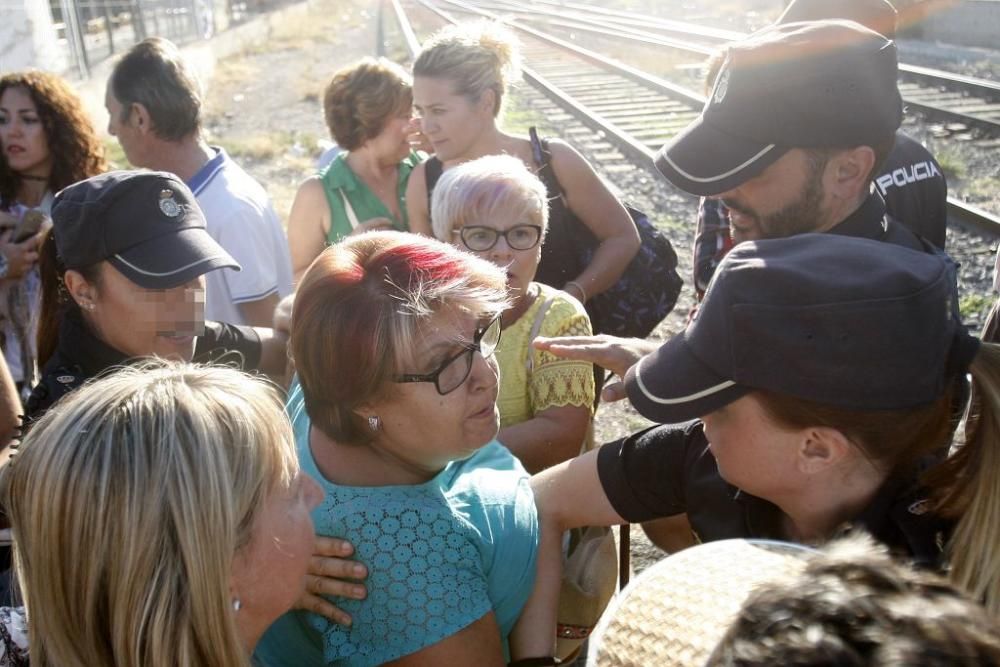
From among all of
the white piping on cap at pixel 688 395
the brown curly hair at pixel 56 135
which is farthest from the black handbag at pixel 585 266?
the brown curly hair at pixel 56 135

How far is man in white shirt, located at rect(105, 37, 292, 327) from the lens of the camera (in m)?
3.92

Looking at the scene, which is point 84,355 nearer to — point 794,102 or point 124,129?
point 124,129

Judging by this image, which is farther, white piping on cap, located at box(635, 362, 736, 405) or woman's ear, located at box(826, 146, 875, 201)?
woman's ear, located at box(826, 146, 875, 201)

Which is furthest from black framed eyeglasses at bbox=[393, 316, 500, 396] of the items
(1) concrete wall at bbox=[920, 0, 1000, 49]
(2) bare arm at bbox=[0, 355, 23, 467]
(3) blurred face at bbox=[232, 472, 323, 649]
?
(1) concrete wall at bbox=[920, 0, 1000, 49]

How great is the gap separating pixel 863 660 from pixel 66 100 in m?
4.56

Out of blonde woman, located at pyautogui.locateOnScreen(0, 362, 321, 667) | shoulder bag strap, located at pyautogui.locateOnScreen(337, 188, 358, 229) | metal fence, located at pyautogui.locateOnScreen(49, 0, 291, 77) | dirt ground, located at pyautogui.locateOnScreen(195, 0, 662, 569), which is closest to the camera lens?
blonde woman, located at pyautogui.locateOnScreen(0, 362, 321, 667)

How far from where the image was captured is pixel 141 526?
57.3 inches

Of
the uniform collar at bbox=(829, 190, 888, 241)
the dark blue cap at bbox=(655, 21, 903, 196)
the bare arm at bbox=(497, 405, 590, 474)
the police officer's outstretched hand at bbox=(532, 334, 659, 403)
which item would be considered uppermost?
the dark blue cap at bbox=(655, 21, 903, 196)

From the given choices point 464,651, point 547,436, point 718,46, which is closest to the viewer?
point 464,651

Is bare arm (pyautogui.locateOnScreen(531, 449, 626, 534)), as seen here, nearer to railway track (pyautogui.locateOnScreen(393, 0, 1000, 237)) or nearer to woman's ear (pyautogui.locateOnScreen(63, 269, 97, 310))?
woman's ear (pyautogui.locateOnScreen(63, 269, 97, 310))

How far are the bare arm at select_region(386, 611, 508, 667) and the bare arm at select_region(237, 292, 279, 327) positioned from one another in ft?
7.65

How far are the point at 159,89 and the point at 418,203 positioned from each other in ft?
4.28

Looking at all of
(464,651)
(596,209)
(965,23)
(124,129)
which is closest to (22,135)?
(124,129)

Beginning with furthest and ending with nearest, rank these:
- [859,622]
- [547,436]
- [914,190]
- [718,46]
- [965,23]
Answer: [965,23]
[718,46]
[914,190]
[547,436]
[859,622]
